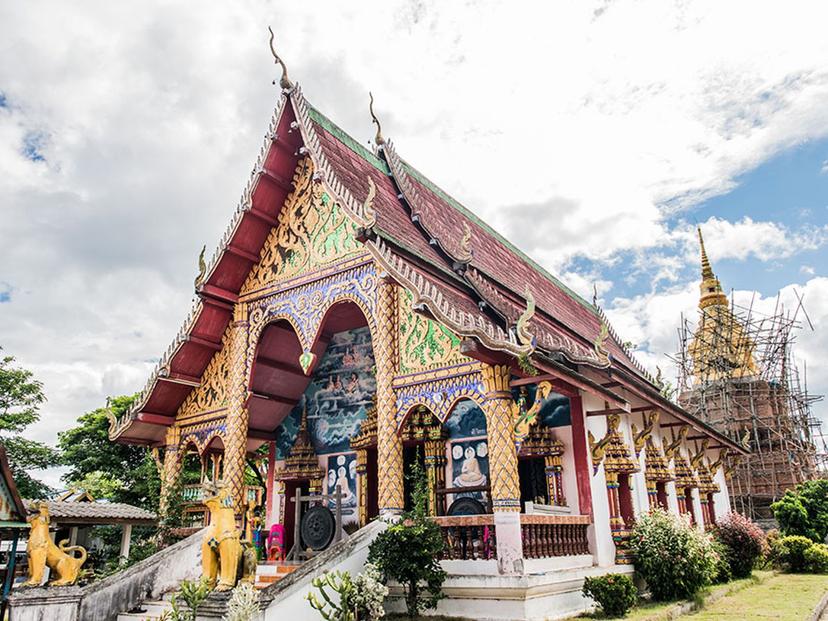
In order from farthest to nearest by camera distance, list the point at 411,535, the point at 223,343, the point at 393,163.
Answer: the point at 393,163 < the point at 223,343 < the point at 411,535

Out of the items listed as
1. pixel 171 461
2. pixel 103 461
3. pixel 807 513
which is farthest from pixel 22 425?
pixel 807 513

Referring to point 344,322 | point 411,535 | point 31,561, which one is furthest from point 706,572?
point 31,561

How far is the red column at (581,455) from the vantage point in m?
9.49

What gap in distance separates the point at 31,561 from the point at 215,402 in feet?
12.4

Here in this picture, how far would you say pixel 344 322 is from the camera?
39.9ft

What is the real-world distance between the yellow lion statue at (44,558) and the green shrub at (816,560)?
14.9 m

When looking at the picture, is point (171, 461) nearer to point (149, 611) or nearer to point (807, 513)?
point (149, 611)

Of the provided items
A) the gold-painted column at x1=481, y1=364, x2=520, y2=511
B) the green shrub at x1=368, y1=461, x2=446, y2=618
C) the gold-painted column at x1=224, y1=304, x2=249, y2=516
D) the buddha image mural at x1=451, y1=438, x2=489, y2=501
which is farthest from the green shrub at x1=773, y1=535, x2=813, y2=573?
the gold-painted column at x1=224, y1=304, x2=249, y2=516

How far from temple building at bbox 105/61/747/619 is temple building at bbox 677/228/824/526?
14.6 meters

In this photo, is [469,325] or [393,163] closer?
[469,325]

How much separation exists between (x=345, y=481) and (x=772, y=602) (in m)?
6.89

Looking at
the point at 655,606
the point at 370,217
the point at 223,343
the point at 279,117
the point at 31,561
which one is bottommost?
the point at 655,606

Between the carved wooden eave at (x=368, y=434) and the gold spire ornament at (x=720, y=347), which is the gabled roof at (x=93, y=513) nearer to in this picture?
the carved wooden eave at (x=368, y=434)

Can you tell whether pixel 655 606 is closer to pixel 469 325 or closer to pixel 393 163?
pixel 469 325
